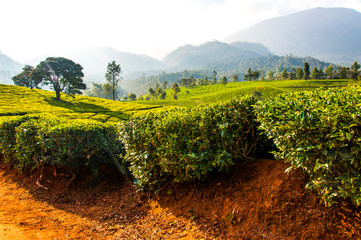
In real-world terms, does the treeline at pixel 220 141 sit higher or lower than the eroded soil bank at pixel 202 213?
higher

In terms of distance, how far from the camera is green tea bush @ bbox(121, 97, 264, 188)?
13.9 ft

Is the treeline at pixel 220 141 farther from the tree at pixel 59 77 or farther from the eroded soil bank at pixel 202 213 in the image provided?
the tree at pixel 59 77

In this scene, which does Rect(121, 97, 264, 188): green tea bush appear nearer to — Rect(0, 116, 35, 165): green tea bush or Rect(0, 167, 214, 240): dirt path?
Rect(0, 167, 214, 240): dirt path

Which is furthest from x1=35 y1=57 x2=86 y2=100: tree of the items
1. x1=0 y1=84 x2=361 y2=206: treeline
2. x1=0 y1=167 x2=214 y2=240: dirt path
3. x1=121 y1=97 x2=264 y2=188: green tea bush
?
x1=121 y1=97 x2=264 y2=188: green tea bush

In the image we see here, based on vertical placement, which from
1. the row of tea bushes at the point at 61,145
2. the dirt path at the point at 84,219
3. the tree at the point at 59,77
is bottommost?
the dirt path at the point at 84,219

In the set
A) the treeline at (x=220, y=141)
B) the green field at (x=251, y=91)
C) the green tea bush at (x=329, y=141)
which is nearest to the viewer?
the green tea bush at (x=329, y=141)

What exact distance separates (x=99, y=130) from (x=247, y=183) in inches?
218

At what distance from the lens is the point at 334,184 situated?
2.93 m

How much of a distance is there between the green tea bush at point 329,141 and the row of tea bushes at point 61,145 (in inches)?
212

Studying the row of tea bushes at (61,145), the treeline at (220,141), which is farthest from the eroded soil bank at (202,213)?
the row of tea bushes at (61,145)

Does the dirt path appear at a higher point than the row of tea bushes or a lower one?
lower

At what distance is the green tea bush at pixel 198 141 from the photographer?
4.23 metres

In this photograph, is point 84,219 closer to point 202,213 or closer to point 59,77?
point 202,213

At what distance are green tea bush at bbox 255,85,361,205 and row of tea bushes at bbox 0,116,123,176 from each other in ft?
17.7
